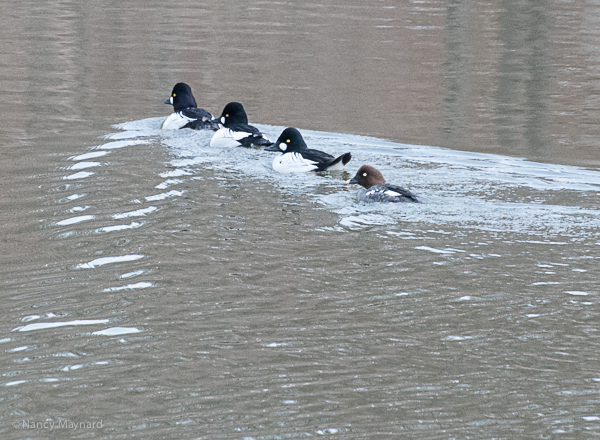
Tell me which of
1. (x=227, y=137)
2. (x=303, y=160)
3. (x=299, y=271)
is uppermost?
(x=227, y=137)

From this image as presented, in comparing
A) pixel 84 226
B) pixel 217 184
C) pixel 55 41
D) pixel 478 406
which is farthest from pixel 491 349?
A: pixel 55 41

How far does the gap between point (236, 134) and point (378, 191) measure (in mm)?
4041

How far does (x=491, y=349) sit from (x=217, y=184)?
19.5 feet

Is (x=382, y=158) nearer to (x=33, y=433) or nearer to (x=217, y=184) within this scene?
(x=217, y=184)

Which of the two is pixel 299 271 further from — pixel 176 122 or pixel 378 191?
pixel 176 122

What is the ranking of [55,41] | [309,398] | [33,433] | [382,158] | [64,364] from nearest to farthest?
1. [33,433]
2. [309,398]
3. [64,364]
4. [382,158]
5. [55,41]

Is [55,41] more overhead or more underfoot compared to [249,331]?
more overhead

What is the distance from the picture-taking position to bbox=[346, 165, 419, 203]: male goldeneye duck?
35.9 feet

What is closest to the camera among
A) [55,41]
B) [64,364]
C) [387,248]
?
[64,364]

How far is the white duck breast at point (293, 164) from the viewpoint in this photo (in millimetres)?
12938

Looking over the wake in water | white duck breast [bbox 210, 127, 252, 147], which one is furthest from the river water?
white duck breast [bbox 210, 127, 252, 147]

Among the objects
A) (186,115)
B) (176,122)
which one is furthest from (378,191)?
(186,115)

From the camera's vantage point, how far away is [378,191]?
11.1 m

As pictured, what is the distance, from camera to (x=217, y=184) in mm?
11953
